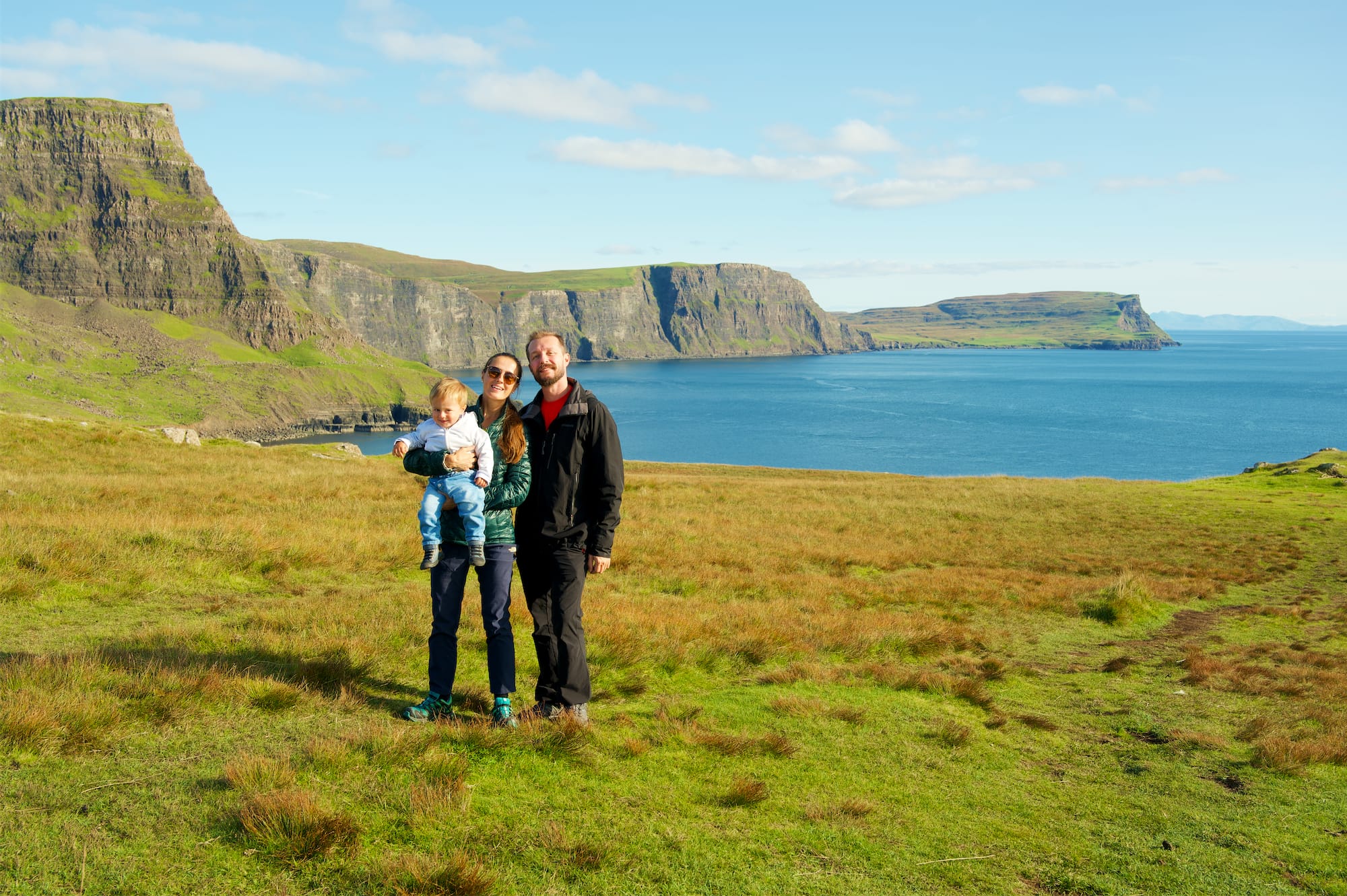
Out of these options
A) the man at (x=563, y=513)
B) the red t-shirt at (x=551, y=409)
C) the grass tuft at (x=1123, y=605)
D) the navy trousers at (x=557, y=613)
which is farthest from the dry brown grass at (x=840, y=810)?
the grass tuft at (x=1123, y=605)

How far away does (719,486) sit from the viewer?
34406 millimetres

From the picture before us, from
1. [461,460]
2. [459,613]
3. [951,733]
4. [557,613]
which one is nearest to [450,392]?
[461,460]

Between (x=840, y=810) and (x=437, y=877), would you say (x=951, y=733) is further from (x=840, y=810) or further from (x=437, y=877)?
(x=437, y=877)

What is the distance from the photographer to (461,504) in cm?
647

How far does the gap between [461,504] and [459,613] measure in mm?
968

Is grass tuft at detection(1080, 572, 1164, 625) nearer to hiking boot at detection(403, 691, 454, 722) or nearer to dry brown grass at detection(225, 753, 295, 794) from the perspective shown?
hiking boot at detection(403, 691, 454, 722)

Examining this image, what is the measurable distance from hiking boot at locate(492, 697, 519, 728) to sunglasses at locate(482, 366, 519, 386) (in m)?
2.69

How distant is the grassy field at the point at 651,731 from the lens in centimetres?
465

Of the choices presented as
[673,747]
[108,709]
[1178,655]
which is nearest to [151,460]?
[108,709]

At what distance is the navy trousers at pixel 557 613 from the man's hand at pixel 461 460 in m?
0.89

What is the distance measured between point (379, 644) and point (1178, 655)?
480 inches

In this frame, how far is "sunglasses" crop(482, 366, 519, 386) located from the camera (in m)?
6.73

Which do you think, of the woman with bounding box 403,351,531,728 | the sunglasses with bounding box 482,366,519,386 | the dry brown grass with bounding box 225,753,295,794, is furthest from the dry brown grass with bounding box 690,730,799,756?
the sunglasses with bounding box 482,366,519,386

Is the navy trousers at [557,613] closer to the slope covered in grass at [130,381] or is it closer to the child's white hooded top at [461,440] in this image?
the child's white hooded top at [461,440]
